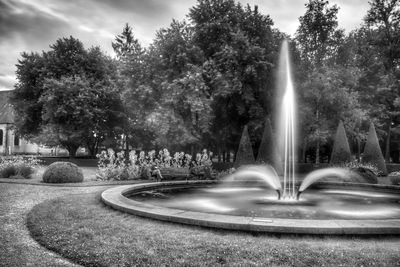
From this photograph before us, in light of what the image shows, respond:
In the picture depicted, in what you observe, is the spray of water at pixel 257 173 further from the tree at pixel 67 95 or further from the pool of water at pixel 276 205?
the tree at pixel 67 95

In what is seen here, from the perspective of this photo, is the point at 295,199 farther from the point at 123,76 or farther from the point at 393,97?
the point at 393,97

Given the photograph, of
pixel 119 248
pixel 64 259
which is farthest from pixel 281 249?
pixel 64 259

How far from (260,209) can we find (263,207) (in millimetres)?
481

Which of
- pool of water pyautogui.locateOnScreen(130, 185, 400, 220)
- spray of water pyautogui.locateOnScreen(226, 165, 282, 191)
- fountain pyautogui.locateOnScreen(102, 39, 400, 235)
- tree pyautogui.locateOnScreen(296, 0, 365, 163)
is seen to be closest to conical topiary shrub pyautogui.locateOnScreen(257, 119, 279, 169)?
spray of water pyautogui.locateOnScreen(226, 165, 282, 191)

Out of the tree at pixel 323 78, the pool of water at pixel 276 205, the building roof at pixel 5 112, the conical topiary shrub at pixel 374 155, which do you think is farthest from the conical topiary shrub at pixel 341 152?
the building roof at pixel 5 112

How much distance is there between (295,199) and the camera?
42.1ft

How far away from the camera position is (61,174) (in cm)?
1764

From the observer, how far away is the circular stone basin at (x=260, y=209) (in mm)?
6598

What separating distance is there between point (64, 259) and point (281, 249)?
3.85 meters

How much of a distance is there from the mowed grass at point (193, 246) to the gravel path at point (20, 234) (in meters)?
0.22

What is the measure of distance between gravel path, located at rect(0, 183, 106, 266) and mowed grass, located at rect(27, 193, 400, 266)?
0.73ft

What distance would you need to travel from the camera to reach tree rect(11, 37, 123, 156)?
113 ft

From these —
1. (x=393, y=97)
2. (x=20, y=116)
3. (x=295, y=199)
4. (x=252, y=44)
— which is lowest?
(x=295, y=199)

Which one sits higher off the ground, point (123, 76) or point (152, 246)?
point (123, 76)
